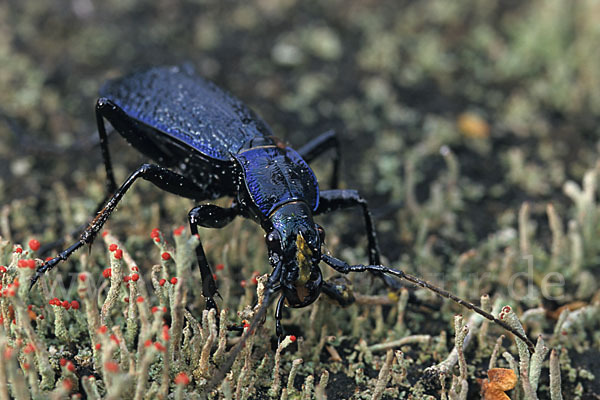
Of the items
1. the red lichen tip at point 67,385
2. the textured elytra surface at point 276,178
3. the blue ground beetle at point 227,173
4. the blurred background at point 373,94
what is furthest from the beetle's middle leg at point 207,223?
the blurred background at point 373,94

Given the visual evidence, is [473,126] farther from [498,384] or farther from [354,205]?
[498,384]

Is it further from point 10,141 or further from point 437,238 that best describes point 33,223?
point 437,238

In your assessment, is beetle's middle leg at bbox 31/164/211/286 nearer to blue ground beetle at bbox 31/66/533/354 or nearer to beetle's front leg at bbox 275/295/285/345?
blue ground beetle at bbox 31/66/533/354

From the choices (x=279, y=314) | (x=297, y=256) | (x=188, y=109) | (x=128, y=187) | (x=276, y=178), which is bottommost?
(x=279, y=314)

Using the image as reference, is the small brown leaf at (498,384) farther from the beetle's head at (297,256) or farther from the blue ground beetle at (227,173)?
the beetle's head at (297,256)

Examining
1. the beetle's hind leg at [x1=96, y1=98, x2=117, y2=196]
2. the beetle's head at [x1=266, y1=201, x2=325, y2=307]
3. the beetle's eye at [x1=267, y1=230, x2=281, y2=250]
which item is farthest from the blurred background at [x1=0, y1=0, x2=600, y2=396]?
the beetle's eye at [x1=267, y1=230, x2=281, y2=250]

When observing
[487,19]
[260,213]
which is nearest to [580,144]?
[487,19]

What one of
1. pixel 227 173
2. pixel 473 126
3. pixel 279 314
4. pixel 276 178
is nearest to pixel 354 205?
pixel 276 178
